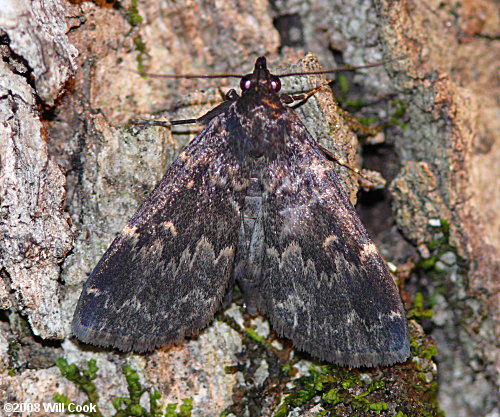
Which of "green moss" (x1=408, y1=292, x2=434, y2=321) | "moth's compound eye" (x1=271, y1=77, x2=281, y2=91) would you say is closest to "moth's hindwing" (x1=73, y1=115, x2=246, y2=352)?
"moth's compound eye" (x1=271, y1=77, x2=281, y2=91)

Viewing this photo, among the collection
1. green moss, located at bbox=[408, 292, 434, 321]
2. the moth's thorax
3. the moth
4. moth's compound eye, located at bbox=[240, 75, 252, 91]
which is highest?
moth's compound eye, located at bbox=[240, 75, 252, 91]

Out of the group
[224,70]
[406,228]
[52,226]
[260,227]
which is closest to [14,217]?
[52,226]

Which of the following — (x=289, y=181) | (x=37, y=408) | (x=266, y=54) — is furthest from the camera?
(x=266, y=54)

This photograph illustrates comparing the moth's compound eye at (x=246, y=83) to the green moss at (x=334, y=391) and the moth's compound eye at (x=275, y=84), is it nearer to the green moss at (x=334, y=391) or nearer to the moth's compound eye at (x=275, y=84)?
the moth's compound eye at (x=275, y=84)

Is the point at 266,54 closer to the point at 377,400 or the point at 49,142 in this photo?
the point at 49,142

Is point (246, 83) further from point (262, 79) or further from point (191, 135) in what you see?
point (191, 135)

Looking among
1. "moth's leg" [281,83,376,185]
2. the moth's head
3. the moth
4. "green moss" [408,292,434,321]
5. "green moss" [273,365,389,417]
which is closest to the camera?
"green moss" [273,365,389,417]

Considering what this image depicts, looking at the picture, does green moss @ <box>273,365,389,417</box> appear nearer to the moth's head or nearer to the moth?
the moth

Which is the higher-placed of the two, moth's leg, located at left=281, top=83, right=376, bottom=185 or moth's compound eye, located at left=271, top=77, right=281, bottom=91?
moth's compound eye, located at left=271, top=77, right=281, bottom=91

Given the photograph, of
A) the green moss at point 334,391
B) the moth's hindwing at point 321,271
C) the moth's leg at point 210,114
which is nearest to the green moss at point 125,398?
the green moss at point 334,391
